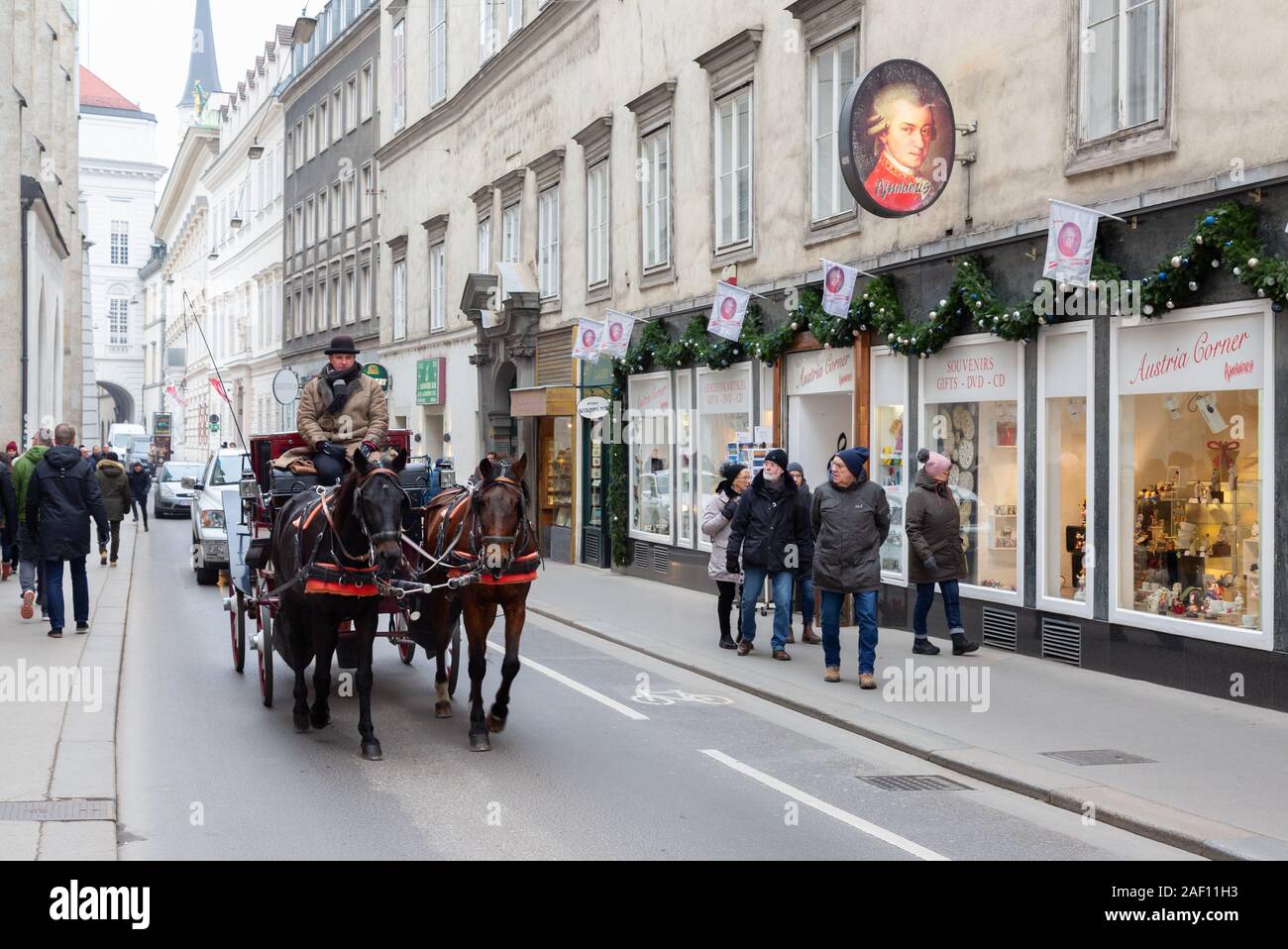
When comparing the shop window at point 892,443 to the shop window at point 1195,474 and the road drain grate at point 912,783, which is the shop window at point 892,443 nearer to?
the shop window at point 1195,474

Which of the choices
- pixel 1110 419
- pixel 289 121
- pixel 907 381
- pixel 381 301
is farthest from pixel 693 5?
pixel 289 121

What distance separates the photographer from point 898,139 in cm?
1366

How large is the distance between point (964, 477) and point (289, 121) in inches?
1738

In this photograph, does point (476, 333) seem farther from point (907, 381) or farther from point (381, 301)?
point (907, 381)

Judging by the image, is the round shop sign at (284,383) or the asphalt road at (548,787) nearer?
the asphalt road at (548,787)

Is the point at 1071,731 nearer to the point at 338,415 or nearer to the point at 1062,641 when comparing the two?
the point at 1062,641

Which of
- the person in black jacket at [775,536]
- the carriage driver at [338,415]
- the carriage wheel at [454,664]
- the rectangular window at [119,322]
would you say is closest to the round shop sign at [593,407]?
the person in black jacket at [775,536]

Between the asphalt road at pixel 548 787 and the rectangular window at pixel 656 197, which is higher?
the rectangular window at pixel 656 197

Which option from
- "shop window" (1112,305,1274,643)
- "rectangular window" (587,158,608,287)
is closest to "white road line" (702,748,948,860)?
"shop window" (1112,305,1274,643)

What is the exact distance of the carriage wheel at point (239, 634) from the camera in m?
12.1

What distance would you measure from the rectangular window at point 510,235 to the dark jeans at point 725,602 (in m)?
15.3

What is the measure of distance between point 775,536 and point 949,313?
2930mm

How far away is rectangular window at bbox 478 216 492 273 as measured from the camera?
30.5 meters

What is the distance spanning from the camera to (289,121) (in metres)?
53.6
